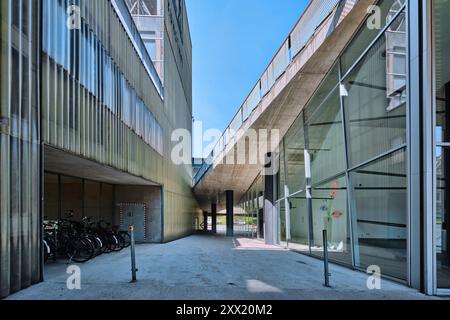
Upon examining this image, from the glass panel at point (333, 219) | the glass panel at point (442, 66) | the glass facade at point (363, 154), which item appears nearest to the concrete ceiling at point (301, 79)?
the glass facade at point (363, 154)

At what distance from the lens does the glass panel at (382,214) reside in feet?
21.6

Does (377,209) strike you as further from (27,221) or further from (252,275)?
(27,221)

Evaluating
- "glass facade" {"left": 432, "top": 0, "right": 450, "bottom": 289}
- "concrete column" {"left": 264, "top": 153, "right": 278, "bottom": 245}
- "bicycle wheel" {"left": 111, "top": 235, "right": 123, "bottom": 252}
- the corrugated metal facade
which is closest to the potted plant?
"glass facade" {"left": 432, "top": 0, "right": 450, "bottom": 289}

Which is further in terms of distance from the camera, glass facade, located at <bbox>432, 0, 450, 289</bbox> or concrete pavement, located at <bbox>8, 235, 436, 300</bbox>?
glass facade, located at <bbox>432, 0, 450, 289</bbox>

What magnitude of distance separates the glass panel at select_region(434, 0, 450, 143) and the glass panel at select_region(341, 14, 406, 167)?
2.00ft

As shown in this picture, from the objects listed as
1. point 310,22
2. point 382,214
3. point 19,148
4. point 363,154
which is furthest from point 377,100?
point 19,148

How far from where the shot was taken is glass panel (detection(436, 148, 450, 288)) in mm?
5902

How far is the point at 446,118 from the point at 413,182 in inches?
98.5

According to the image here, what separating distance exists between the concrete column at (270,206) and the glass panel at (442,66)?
11310 millimetres

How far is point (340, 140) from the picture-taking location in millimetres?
9625

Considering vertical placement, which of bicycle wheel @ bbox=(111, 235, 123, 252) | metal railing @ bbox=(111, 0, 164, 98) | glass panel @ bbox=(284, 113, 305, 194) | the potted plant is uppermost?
metal railing @ bbox=(111, 0, 164, 98)

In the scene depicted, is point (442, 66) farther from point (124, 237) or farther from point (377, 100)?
point (124, 237)

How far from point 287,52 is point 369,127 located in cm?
420

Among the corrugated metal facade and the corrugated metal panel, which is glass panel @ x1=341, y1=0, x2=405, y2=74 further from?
the corrugated metal facade
